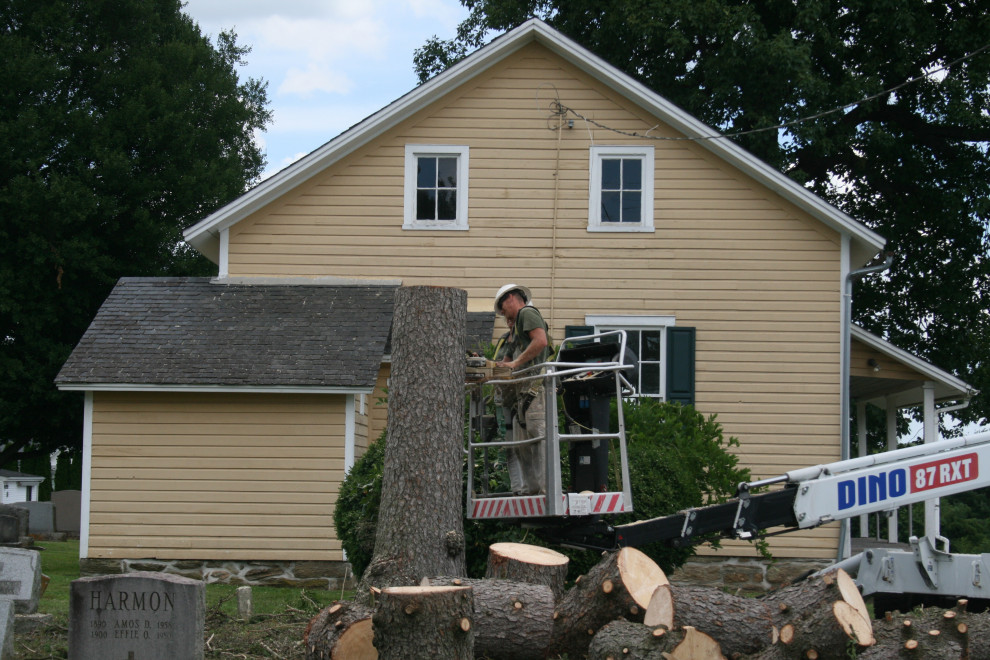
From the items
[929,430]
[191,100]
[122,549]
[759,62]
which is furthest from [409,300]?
[191,100]

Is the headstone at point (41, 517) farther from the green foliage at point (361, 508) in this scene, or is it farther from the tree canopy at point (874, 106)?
the green foliage at point (361, 508)

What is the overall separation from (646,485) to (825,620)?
2.98 m

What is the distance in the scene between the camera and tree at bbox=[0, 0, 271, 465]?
968 inches

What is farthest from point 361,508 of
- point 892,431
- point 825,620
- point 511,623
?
point 892,431

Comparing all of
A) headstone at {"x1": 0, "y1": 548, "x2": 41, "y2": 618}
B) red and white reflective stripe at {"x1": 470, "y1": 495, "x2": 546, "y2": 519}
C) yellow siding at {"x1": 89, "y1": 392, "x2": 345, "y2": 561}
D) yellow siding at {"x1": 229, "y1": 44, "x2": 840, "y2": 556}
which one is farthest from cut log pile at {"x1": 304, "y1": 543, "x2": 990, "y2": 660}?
yellow siding at {"x1": 229, "y1": 44, "x2": 840, "y2": 556}

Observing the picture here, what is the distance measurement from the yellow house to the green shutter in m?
0.04

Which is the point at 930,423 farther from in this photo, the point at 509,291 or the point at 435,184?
the point at 509,291

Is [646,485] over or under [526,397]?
under

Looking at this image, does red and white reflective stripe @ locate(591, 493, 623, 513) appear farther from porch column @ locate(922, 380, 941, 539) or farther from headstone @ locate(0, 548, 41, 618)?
porch column @ locate(922, 380, 941, 539)

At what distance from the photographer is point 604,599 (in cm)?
762

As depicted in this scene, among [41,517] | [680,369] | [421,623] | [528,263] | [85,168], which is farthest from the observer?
[41,517]

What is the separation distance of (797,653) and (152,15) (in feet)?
82.1

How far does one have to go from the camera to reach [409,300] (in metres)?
8.30

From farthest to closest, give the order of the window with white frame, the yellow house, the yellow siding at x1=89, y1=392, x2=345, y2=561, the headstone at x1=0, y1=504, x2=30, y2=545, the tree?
the tree, the headstone at x1=0, y1=504, x2=30, y2=545, the window with white frame, the yellow house, the yellow siding at x1=89, y1=392, x2=345, y2=561
